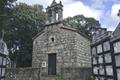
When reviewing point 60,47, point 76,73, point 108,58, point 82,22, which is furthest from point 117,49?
point 82,22

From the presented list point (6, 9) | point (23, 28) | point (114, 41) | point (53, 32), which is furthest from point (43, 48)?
point (114, 41)

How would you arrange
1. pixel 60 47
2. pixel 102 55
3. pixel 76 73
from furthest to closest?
pixel 60 47
pixel 76 73
pixel 102 55

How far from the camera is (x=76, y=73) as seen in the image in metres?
10.8

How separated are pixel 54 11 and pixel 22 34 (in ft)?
22.9

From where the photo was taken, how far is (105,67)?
7.02 meters

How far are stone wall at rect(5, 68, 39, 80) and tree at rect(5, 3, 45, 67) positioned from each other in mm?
8308

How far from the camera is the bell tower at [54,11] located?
15.8m

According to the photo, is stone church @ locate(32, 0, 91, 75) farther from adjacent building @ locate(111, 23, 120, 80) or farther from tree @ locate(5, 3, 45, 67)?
adjacent building @ locate(111, 23, 120, 80)

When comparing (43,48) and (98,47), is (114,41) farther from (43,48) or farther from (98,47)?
(43,48)

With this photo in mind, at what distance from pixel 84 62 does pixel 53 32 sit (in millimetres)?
4045

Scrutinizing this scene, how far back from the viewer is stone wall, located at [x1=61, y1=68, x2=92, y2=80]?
1066cm

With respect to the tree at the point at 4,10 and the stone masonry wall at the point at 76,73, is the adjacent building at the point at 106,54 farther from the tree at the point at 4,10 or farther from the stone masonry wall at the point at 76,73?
the tree at the point at 4,10

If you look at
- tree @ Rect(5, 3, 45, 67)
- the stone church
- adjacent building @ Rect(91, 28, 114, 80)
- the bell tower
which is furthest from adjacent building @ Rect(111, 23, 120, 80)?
tree @ Rect(5, 3, 45, 67)

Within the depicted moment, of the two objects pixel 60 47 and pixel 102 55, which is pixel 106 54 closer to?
pixel 102 55
